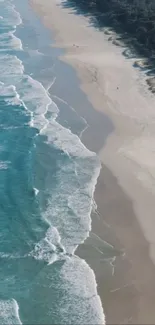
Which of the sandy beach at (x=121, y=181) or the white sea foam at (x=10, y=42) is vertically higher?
the sandy beach at (x=121, y=181)

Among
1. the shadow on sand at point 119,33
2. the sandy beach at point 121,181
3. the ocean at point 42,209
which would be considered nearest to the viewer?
the ocean at point 42,209

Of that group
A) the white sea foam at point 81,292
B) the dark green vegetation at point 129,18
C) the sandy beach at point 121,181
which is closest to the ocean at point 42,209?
the white sea foam at point 81,292

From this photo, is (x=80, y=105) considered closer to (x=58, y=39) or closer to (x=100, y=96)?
(x=100, y=96)

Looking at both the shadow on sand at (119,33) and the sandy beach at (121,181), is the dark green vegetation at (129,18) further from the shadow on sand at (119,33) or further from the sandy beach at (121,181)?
the sandy beach at (121,181)

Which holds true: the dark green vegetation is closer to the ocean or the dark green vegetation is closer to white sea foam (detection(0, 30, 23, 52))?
white sea foam (detection(0, 30, 23, 52))

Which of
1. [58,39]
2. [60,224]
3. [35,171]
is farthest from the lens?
[58,39]

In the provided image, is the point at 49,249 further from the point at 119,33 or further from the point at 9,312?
the point at 119,33

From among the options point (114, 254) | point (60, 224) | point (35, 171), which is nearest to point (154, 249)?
point (114, 254)
